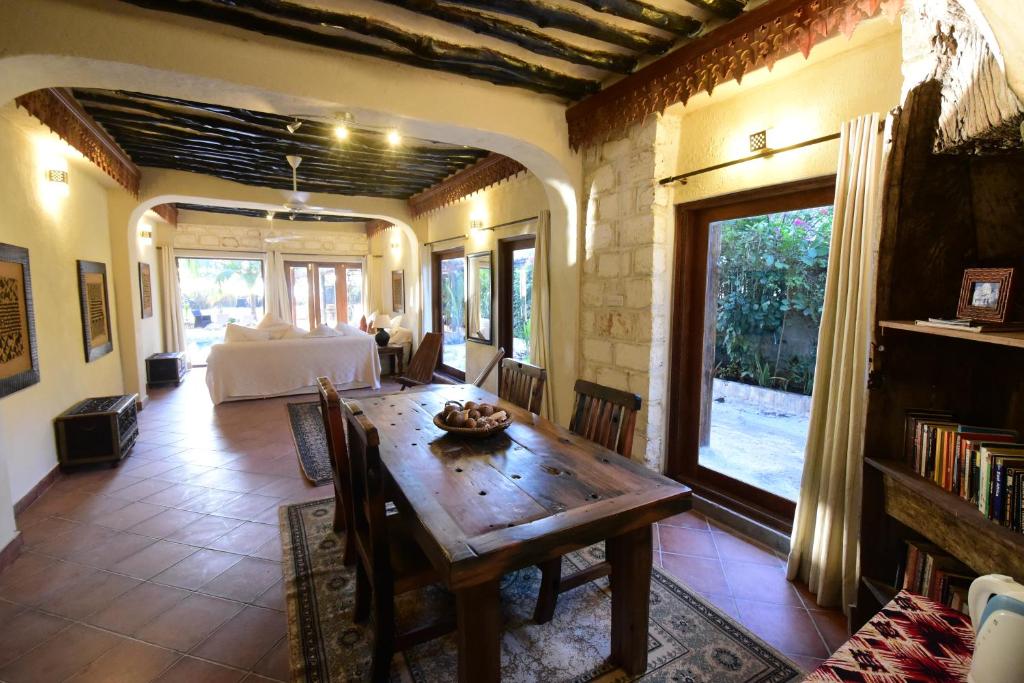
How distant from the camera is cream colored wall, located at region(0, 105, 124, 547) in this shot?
2.76 meters

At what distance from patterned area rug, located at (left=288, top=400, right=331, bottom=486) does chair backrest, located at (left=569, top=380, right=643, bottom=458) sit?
145cm

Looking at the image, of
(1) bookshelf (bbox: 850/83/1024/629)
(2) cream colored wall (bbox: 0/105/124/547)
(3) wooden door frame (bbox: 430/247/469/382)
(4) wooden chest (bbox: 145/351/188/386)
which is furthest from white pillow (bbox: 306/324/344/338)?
(1) bookshelf (bbox: 850/83/1024/629)

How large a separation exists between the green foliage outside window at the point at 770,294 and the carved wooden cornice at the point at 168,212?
7.50 meters

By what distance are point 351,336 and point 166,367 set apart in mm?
2672

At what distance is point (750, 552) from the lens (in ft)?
7.76

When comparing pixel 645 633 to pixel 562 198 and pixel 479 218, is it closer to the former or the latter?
pixel 562 198

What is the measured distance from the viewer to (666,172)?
2734mm

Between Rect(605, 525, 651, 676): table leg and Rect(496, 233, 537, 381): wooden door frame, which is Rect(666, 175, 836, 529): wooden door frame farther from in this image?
Rect(496, 233, 537, 381): wooden door frame

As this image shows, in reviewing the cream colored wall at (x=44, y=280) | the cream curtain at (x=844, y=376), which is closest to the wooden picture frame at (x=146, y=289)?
the cream colored wall at (x=44, y=280)

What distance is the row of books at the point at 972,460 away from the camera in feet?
3.58

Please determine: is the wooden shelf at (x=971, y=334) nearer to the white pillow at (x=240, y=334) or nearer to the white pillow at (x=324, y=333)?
the white pillow at (x=324, y=333)

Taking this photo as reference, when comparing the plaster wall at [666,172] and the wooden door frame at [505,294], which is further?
the wooden door frame at [505,294]

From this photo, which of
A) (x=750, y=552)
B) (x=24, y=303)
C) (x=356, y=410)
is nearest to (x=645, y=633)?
(x=750, y=552)

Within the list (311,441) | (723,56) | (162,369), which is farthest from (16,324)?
(723,56)
